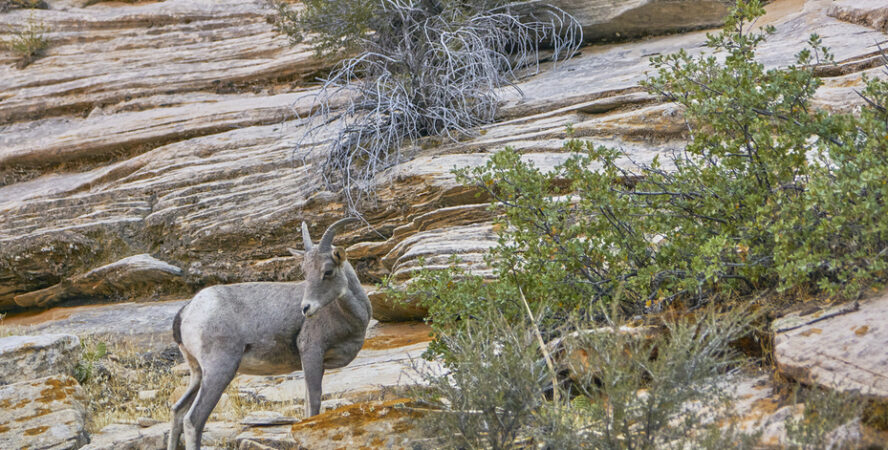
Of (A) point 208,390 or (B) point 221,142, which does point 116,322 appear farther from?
(A) point 208,390

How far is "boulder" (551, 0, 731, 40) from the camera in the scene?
39.5 ft

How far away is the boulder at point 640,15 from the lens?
12.0 m

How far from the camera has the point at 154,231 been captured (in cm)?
1155

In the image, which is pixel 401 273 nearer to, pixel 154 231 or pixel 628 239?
pixel 628 239

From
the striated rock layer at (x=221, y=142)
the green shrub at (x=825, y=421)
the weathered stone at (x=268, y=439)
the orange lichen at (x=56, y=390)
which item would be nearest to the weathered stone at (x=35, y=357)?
the orange lichen at (x=56, y=390)

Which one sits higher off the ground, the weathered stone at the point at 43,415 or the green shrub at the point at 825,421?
the green shrub at the point at 825,421

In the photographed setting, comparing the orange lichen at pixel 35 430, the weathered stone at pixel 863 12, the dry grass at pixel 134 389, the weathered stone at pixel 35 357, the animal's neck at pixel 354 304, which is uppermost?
the weathered stone at pixel 863 12

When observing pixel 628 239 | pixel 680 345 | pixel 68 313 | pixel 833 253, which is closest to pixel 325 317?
pixel 628 239

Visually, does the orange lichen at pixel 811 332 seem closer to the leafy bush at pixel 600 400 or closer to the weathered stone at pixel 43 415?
the leafy bush at pixel 600 400

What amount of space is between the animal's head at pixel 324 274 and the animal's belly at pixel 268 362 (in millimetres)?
581

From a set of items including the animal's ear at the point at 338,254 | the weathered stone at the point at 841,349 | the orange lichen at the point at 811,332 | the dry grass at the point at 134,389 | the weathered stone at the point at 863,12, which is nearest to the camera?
the weathered stone at the point at 841,349

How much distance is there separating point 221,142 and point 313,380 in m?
6.83

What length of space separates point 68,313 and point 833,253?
1064 centimetres

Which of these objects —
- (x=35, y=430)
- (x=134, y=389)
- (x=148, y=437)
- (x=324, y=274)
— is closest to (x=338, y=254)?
(x=324, y=274)
